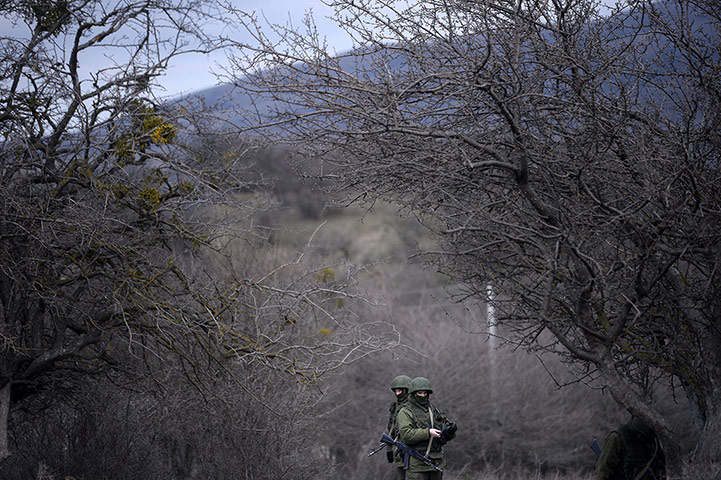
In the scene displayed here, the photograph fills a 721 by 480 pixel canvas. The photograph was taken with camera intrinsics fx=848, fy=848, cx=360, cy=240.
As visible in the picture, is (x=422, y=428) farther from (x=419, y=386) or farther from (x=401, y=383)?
(x=401, y=383)

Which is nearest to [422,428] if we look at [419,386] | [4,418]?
[419,386]

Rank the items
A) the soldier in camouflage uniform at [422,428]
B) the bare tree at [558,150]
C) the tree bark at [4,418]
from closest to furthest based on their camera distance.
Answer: the bare tree at [558,150], the soldier in camouflage uniform at [422,428], the tree bark at [4,418]

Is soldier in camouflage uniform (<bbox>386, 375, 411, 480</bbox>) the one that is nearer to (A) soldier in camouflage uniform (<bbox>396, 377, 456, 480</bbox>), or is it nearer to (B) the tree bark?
(A) soldier in camouflage uniform (<bbox>396, 377, 456, 480</bbox>)

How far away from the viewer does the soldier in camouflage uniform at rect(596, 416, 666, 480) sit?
7.70 metres

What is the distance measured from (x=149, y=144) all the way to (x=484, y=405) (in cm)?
1485

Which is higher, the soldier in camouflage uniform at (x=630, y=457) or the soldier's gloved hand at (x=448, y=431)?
the soldier's gloved hand at (x=448, y=431)

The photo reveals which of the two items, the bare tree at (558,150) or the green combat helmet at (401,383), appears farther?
the green combat helmet at (401,383)

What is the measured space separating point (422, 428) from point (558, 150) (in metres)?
3.03

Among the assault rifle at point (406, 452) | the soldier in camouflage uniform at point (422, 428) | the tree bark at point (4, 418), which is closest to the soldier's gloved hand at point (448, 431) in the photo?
the soldier in camouflage uniform at point (422, 428)

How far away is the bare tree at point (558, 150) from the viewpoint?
7.16m

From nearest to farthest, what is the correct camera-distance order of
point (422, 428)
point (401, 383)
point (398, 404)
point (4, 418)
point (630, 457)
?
1. point (630, 457)
2. point (422, 428)
3. point (401, 383)
4. point (398, 404)
5. point (4, 418)

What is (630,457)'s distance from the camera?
7730mm

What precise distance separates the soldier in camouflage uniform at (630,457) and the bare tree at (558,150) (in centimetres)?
39

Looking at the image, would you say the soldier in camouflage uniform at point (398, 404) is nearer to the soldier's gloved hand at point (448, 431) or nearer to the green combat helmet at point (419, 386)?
the green combat helmet at point (419, 386)
